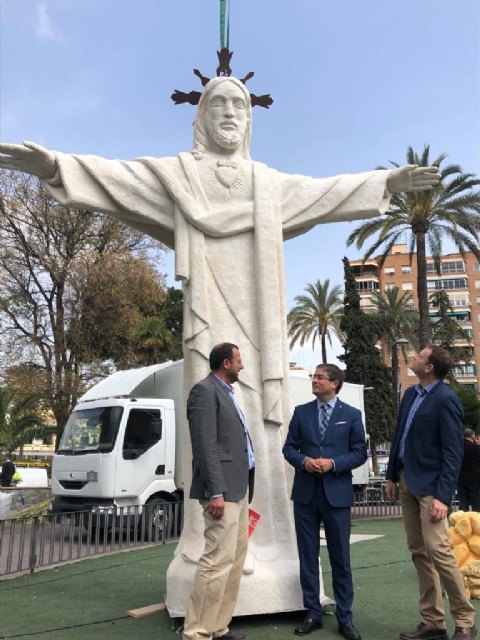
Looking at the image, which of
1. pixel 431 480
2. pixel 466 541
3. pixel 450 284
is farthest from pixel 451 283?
pixel 431 480

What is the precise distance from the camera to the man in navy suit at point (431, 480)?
14.4 feet

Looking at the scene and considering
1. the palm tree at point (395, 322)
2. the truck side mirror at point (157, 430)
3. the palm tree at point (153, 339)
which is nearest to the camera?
the truck side mirror at point (157, 430)

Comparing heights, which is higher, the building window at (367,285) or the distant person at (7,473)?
the building window at (367,285)

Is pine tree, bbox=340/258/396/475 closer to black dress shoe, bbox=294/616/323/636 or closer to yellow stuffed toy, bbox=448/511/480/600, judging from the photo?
yellow stuffed toy, bbox=448/511/480/600

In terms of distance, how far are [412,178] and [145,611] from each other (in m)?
4.41

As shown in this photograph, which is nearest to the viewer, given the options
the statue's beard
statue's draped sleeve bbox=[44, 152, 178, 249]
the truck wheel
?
statue's draped sleeve bbox=[44, 152, 178, 249]

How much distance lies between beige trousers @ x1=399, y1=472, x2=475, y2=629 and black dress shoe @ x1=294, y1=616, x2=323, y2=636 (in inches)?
29.7

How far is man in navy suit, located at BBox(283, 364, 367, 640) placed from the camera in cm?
462

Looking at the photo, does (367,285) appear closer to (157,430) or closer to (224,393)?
(157,430)

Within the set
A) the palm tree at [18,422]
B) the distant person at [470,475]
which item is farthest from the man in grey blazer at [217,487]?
the palm tree at [18,422]

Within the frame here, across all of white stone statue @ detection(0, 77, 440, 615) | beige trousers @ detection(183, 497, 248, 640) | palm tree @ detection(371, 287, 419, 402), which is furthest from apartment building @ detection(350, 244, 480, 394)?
beige trousers @ detection(183, 497, 248, 640)

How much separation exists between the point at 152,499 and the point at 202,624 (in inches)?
362

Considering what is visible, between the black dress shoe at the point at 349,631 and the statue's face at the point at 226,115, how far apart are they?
395cm

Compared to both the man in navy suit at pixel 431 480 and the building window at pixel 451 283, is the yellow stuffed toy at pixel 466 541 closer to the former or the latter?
the man in navy suit at pixel 431 480
